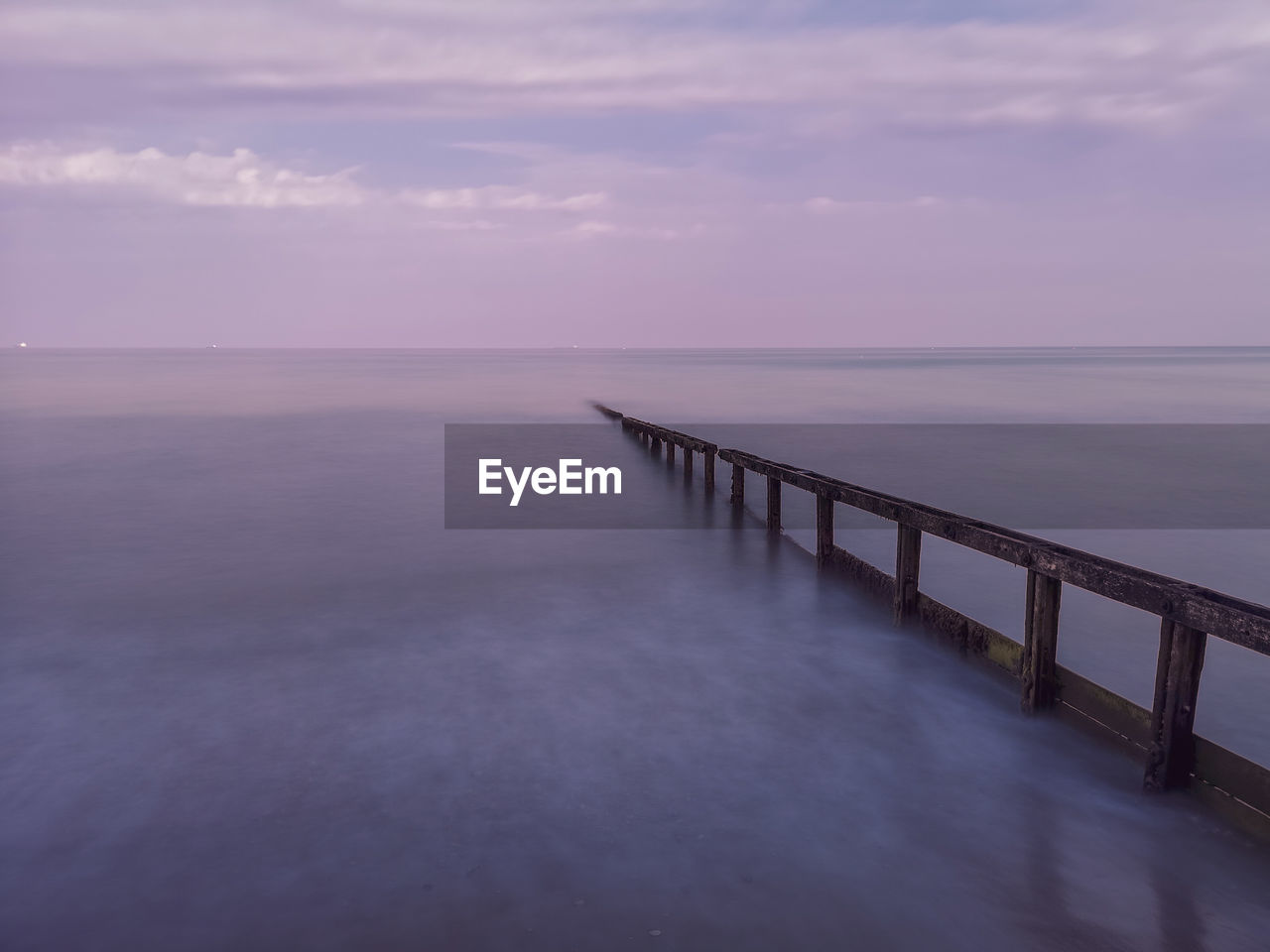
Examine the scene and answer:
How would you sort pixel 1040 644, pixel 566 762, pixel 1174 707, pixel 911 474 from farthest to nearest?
1. pixel 911 474
2. pixel 1040 644
3. pixel 566 762
4. pixel 1174 707

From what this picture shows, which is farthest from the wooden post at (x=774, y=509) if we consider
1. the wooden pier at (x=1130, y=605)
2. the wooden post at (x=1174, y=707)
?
the wooden post at (x=1174, y=707)

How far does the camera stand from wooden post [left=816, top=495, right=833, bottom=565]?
11203 mm

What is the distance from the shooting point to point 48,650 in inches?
327

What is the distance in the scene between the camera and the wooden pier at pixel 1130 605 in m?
4.90

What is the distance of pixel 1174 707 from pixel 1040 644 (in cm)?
133

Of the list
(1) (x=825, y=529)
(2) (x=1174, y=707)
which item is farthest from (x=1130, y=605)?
(1) (x=825, y=529)

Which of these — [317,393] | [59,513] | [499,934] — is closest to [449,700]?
[499,934]

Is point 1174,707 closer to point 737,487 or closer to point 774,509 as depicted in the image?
point 774,509

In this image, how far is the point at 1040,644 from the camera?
643 centimetres

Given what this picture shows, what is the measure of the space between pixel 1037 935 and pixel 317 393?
64536 mm

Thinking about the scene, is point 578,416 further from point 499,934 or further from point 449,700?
point 499,934

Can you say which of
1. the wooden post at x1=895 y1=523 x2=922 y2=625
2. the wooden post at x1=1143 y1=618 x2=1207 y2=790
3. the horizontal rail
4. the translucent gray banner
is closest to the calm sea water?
the wooden post at x1=1143 y1=618 x2=1207 y2=790

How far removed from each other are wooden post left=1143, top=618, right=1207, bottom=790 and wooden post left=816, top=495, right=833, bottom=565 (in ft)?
19.5

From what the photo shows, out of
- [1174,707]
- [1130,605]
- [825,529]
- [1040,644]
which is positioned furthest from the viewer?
[825,529]
